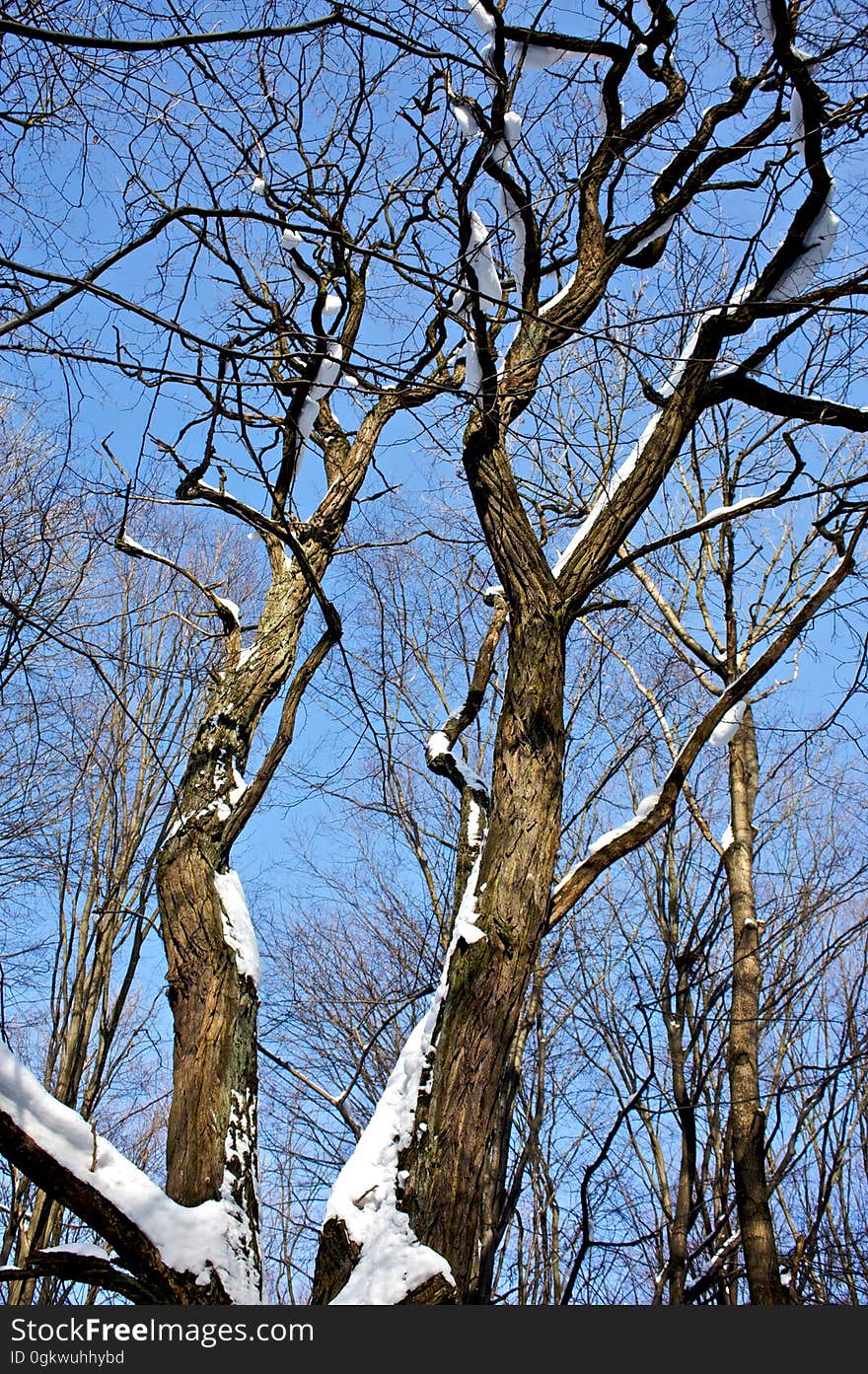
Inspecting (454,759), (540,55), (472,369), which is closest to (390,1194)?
(454,759)

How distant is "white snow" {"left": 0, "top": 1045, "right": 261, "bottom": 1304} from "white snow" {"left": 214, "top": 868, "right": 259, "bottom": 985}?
772 mm

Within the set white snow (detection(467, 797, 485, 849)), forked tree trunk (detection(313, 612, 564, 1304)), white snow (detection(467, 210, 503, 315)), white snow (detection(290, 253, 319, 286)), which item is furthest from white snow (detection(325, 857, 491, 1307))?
white snow (detection(290, 253, 319, 286))

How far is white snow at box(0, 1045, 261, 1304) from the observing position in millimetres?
2170

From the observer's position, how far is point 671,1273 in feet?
13.3

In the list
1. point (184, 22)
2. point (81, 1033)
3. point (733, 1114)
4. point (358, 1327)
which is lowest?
point (358, 1327)

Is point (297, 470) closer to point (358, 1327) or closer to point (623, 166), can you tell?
point (623, 166)

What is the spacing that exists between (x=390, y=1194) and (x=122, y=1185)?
65 cm

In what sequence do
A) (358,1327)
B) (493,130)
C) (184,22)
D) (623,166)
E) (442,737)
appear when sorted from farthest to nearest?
1. (442,737)
2. (623,166)
3. (493,130)
4. (184,22)
5. (358,1327)

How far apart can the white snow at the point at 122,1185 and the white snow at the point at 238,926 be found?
772mm

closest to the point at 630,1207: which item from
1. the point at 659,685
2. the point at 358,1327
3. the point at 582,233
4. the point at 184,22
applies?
the point at 659,685

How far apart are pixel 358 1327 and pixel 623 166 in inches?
136

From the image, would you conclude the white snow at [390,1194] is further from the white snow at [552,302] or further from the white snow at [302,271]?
the white snow at [302,271]

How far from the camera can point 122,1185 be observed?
7.39 ft

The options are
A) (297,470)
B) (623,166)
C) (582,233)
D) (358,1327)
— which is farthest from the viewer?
(297,470)
